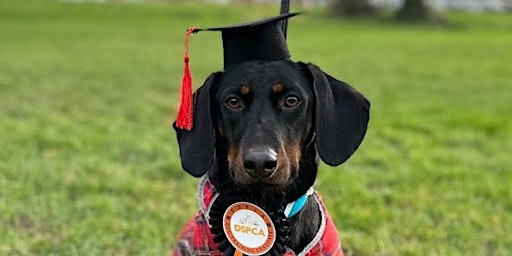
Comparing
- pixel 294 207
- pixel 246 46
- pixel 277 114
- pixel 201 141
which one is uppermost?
pixel 246 46

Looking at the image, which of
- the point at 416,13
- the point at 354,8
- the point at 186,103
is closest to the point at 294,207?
the point at 186,103

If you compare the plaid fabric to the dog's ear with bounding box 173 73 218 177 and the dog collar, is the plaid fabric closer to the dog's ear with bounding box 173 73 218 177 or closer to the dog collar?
the dog collar

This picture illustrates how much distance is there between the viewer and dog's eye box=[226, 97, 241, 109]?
9.07ft

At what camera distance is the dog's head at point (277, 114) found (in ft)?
8.81

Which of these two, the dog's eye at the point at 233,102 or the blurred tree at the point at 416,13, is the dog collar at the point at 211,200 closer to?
the dog's eye at the point at 233,102

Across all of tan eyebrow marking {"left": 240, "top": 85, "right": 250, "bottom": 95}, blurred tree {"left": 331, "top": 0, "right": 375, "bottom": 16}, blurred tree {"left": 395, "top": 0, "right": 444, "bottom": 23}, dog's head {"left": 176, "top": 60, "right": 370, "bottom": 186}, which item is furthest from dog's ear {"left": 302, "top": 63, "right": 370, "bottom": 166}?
blurred tree {"left": 331, "top": 0, "right": 375, "bottom": 16}

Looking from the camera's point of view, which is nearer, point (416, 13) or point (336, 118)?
point (336, 118)

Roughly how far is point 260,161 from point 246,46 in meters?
0.57

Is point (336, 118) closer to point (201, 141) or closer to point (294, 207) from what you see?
point (294, 207)

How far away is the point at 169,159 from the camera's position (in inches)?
230

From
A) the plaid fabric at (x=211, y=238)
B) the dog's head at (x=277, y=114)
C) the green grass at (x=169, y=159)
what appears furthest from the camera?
the green grass at (x=169, y=159)

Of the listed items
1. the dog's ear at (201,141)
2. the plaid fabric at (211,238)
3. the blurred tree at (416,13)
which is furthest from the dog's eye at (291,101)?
the blurred tree at (416,13)

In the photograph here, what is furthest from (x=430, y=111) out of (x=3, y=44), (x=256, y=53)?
(x=3, y=44)

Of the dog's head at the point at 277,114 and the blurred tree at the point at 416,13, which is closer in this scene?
the dog's head at the point at 277,114
